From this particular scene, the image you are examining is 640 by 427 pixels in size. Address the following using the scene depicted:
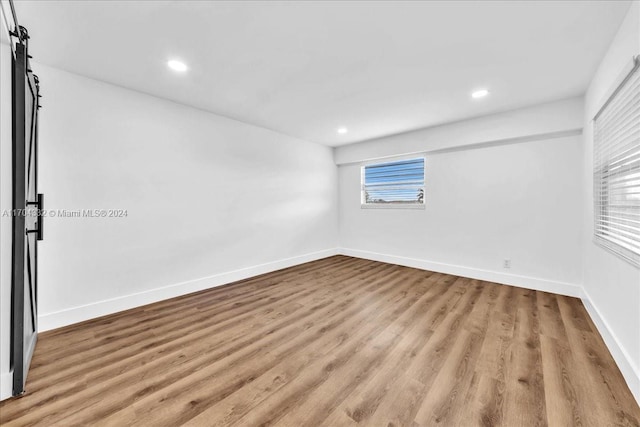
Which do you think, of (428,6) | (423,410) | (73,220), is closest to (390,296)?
(423,410)

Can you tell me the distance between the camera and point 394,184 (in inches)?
201

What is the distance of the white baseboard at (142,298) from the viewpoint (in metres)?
2.46

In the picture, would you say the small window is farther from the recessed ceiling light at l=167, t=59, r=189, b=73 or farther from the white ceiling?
the recessed ceiling light at l=167, t=59, r=189, b=73

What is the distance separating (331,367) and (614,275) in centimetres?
235

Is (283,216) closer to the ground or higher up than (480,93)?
closer to the ground

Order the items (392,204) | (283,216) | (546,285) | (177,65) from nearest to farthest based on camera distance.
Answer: (177,65) < (546,285) < (283,216) < (392,204)

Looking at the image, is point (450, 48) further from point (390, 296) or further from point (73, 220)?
point (73, 220)

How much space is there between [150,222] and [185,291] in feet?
3.24

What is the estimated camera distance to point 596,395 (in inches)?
62.1

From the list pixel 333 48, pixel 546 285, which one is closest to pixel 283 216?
pixel 333 48

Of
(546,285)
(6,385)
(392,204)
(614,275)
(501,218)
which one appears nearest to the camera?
(6,385)

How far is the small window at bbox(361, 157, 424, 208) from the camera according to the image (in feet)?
15.6

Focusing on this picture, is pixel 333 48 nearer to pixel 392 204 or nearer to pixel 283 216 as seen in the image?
pixel 283 216

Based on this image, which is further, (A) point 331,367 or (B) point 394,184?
(B) point 394,184
